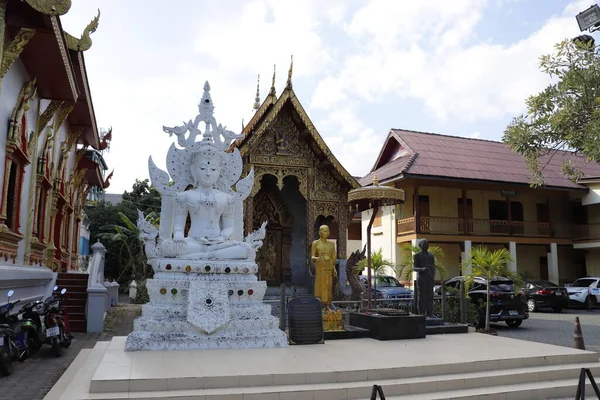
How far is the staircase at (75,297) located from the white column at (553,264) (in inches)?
706

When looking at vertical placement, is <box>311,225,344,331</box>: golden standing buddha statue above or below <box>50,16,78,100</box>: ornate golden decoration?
below

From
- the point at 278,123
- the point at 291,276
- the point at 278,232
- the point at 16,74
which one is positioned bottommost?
the point at 291,276

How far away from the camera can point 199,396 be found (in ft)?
14.7

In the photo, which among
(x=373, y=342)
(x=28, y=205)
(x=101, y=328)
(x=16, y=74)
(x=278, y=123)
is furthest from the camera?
(x=278, y=123)

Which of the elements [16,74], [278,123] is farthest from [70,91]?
[278,123]

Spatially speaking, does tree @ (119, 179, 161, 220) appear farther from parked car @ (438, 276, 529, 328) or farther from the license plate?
the license plate

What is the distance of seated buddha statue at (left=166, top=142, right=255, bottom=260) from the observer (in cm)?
713

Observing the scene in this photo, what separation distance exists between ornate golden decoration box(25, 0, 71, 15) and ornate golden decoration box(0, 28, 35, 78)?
0.67 metres

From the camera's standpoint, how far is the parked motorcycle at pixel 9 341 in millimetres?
6341

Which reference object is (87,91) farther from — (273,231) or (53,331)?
(53,331)

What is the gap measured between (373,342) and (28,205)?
274 inches

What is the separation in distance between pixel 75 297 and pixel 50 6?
676 centimetres

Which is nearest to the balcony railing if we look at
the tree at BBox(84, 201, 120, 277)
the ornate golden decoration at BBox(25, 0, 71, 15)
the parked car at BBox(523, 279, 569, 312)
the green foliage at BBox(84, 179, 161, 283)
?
the parked car at BBox(523, 279, 569, 312)

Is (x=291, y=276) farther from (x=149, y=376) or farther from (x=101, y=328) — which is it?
(x=149, y=376)
